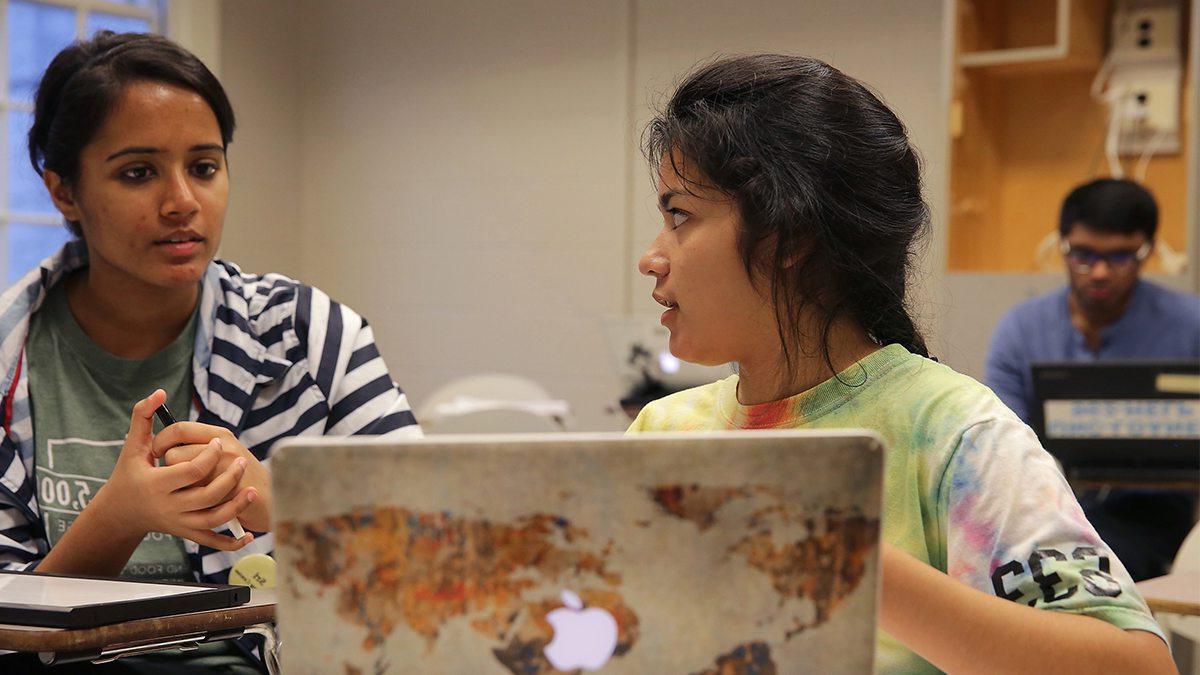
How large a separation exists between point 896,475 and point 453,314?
4311mm

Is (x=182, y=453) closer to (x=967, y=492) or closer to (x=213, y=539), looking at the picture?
(x=213, y=539)

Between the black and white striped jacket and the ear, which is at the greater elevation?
the ear

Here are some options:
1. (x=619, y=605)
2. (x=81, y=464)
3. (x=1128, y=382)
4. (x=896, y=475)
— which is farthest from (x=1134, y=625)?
(x=1128, y=382)

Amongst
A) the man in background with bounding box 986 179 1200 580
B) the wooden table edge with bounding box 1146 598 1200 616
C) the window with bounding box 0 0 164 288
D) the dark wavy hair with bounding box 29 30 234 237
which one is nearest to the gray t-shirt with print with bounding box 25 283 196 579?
the dark wavy hair with bounding box 29 30 234 237

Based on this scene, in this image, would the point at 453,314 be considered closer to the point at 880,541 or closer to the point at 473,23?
the point at 473,23

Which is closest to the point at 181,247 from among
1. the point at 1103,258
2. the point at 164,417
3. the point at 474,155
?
the point at 164,417

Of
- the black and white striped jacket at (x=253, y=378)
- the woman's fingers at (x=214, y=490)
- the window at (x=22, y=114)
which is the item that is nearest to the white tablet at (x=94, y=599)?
the woman's fingers at (x=214, y=490)

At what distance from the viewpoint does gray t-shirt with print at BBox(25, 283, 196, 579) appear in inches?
58.3

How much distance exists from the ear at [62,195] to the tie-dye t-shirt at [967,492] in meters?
1.05

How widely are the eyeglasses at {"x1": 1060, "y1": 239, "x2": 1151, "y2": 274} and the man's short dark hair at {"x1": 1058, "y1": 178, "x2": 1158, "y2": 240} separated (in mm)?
51

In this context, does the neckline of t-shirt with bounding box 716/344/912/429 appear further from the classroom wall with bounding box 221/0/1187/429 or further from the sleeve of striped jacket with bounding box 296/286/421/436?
the classroom wall with bounding box 221/0/1187/429

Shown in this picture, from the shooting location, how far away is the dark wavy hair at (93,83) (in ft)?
4.99

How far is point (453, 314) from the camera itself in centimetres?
517

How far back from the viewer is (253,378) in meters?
1.55
